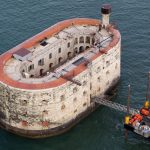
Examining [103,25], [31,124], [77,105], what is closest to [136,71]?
[103,25]

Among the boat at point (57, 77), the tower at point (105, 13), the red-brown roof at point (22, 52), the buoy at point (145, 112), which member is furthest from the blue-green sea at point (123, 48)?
the red-brown roof at point (22, 52)

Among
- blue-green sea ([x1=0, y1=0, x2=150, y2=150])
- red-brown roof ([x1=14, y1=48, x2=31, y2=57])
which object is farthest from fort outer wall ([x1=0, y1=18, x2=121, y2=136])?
red-brown roof ([x1=14, y1=48, x2=31, y2=57])

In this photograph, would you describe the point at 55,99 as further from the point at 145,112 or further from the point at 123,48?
the point at 123,48

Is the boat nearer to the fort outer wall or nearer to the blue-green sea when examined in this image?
the fort outer wall

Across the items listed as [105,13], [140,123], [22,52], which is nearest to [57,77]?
[22,52]

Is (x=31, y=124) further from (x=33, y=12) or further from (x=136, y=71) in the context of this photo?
(x=33, y=12)

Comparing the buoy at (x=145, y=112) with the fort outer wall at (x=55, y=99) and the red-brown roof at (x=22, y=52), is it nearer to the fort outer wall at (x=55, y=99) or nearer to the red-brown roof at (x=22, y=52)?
the fort outer wall at (x=55, y=99)
